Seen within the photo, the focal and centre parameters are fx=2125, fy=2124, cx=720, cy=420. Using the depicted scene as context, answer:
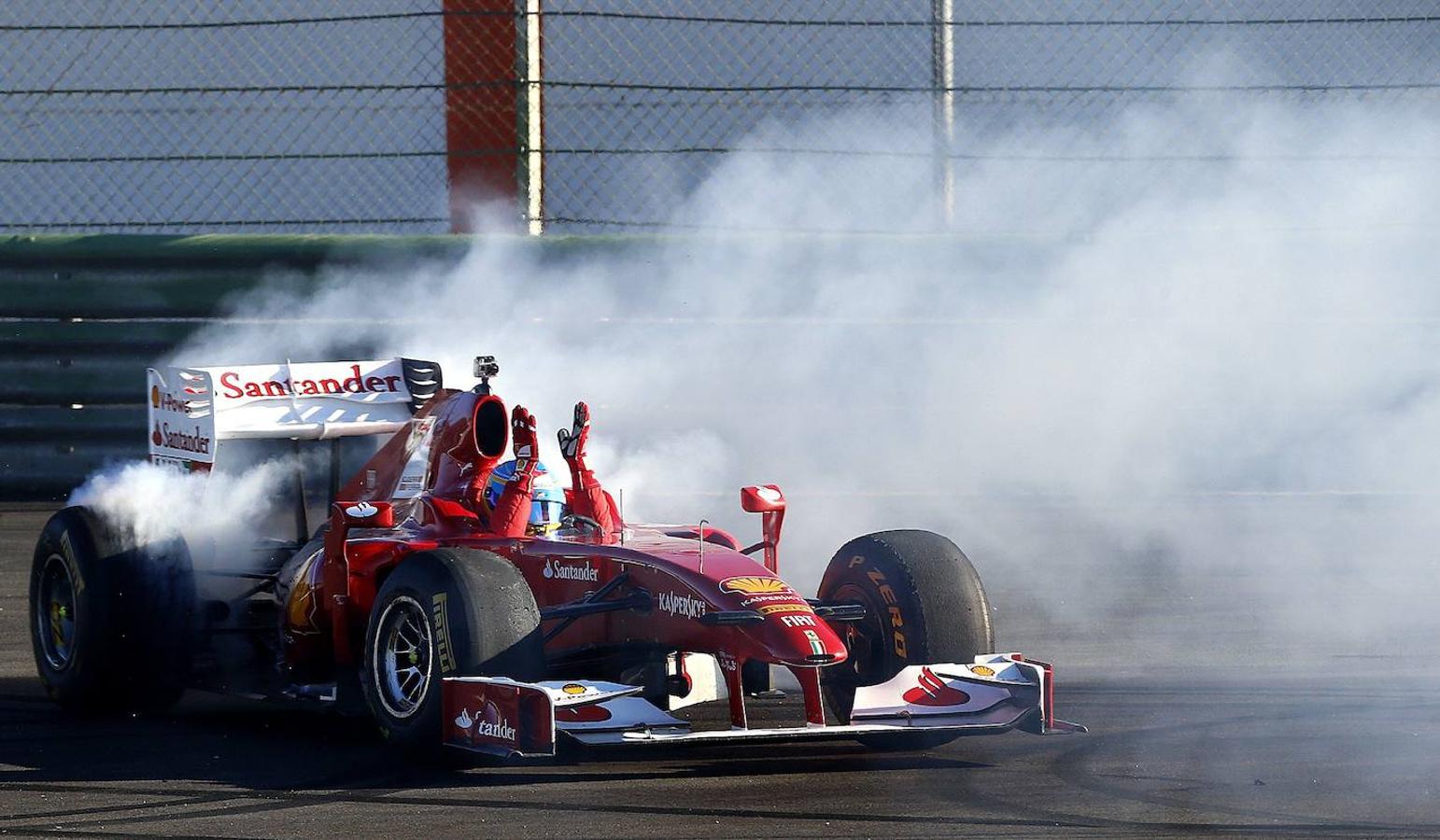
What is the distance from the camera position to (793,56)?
35.7 ft

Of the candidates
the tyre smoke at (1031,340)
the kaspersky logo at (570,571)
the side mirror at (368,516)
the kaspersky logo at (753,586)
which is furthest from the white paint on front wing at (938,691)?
the tyre smoke at (1031,340)

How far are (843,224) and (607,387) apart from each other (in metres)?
1.73

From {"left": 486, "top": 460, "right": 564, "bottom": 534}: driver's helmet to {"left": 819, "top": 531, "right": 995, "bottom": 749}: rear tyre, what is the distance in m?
1.04

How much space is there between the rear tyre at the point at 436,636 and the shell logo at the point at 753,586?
1.92 feet

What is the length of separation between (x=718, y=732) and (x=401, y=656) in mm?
1131

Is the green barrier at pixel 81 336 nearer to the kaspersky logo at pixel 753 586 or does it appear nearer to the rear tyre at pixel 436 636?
the rear tyre at pixel 436 636

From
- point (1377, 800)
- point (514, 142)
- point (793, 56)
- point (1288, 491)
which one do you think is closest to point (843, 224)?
point (793, 56)

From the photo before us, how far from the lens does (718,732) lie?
604 centimetres

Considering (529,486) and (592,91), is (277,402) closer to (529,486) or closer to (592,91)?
(529,486)

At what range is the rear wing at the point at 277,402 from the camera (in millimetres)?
7816

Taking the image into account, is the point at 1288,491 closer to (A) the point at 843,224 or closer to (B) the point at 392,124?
(A) the point at 843,224

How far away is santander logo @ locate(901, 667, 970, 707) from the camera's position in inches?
254

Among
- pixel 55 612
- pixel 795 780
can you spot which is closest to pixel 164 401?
pixel 55 612

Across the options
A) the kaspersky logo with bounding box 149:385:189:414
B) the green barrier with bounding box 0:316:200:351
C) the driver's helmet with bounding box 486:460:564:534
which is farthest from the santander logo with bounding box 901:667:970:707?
the green barrier with bounding box 0:316:200:351
